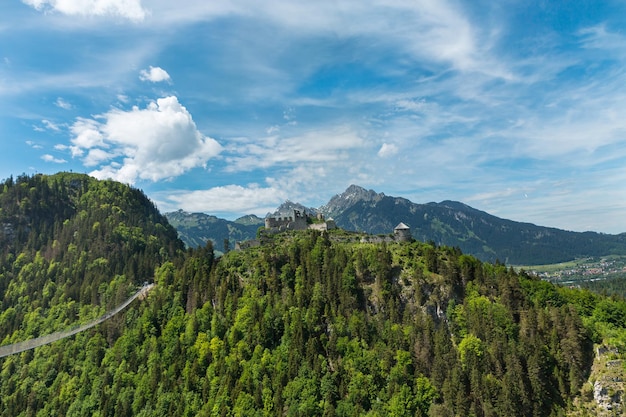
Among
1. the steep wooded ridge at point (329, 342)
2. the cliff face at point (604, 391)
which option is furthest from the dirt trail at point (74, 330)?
the cliff face at point (604, 391)

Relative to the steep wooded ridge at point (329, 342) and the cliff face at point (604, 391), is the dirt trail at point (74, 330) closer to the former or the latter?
the steep wooded ridge at point (329, 342)

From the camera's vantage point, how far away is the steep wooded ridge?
282 ft

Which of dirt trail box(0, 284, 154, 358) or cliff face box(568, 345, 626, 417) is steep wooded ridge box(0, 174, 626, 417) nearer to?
cliff face box(568, 345, 626, 417)

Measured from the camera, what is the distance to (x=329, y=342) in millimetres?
99750

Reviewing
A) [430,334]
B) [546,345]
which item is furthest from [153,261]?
[546,345]

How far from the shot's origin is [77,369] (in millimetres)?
123812

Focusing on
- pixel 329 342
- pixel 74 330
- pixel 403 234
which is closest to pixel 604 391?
pixel 329 342

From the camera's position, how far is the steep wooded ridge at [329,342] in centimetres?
8600

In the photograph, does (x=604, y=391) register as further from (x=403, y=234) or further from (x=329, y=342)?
(x=403, y=234)

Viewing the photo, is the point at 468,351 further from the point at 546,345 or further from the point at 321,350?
the point at 321,350

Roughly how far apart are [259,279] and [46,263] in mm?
132975

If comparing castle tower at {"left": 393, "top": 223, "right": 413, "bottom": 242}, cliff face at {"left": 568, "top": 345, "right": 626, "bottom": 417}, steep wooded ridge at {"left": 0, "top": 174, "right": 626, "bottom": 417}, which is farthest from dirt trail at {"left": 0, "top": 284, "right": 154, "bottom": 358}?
cliff face at {"left": 568, "top": 345, "right": 626, "bottom": 417}

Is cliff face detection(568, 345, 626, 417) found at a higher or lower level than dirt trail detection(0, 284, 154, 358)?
lower

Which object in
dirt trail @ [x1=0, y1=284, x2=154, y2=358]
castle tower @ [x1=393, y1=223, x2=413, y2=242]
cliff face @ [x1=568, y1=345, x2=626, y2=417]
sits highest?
castle tower @ [x1=393, y1=223, x2=413, y2=242]
